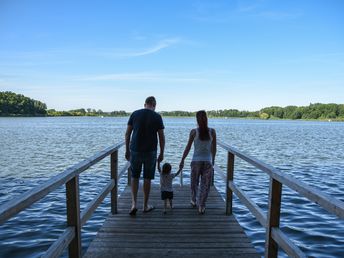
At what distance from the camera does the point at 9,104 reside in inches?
5512

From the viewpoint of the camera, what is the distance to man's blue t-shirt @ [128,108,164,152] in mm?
4934

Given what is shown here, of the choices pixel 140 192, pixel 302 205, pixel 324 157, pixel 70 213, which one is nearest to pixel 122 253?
pixel 70 213

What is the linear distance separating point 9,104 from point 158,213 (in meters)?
153

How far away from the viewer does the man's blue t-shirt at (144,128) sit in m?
4.93

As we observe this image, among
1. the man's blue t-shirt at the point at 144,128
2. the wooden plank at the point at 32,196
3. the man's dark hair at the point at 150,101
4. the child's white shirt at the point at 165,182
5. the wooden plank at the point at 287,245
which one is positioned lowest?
the child's white shirt at the point at 165,182

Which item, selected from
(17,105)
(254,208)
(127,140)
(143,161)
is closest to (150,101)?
(127,140)

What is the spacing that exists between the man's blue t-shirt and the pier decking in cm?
116

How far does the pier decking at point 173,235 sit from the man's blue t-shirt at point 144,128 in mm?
1155

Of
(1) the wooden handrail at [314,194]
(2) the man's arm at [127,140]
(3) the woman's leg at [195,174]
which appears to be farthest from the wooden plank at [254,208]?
(2) the man's arm at [127,140]

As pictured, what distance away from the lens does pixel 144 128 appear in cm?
494

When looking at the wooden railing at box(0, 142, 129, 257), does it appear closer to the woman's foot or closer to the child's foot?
the woman's foot

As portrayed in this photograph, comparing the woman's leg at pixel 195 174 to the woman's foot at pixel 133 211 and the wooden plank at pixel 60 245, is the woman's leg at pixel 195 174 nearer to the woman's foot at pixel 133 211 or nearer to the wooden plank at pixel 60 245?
the woman's foot at pixel 133 211

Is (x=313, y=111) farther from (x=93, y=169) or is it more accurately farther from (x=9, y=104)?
(x=93, y=169)

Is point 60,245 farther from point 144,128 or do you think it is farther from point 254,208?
point 144,128
